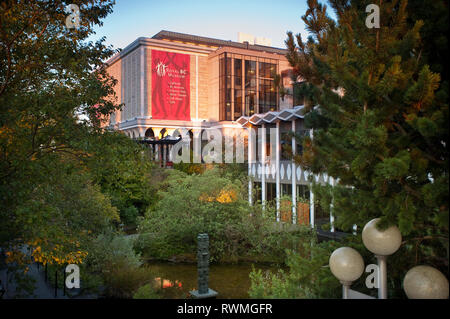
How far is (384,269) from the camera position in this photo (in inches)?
184

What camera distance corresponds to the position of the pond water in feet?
46.9

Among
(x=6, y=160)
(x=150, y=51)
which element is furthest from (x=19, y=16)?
(x=150, y=51)

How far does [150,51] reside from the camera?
1903 inches

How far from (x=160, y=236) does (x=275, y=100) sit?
132 ft

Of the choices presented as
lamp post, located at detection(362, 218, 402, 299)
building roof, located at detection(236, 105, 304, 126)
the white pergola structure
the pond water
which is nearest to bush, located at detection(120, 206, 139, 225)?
the pond water

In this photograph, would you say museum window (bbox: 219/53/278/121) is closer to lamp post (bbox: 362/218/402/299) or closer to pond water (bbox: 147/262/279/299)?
pond water (bbox: 147/262/279/299)

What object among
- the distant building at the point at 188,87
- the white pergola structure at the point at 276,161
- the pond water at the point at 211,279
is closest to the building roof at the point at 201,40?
the distant building at the point at 188,87

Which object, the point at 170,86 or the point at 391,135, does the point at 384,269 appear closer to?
the point at 391,135

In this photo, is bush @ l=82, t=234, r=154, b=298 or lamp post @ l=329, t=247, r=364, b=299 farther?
bush @ l=82, t=234, r=154, b=298

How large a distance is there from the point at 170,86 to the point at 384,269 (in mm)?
47585

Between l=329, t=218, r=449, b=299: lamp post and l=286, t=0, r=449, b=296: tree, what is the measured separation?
179 mm

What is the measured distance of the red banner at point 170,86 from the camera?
48.9m

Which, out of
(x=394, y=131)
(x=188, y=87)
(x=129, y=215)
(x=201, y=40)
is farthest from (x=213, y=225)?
(x=201, y=40)

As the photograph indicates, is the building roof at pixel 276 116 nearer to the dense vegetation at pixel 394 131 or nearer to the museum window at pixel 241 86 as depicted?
the dense vegetation at pixel 394 131
